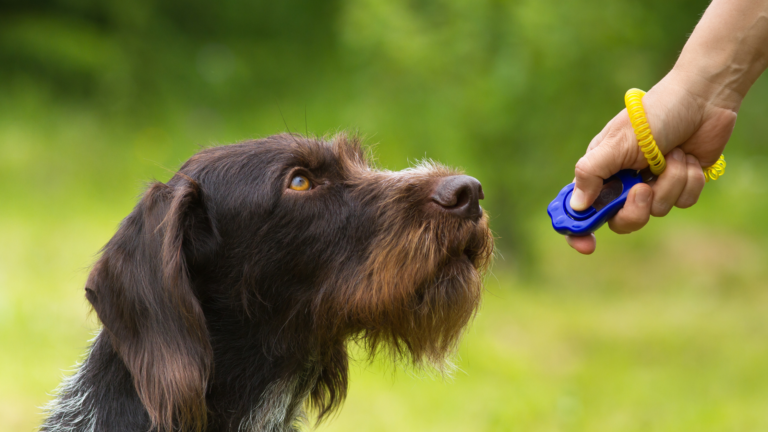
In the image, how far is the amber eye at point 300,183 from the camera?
2668mm

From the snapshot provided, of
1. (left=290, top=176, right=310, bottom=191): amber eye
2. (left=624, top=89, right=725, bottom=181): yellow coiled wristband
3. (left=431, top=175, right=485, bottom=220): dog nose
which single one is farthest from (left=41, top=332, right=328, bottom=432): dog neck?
(left=624, top=89, right=725, bottom=181): yellow coiled wristband

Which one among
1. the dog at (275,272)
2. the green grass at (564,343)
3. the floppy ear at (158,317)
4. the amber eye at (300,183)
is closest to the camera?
the floppy ear at (158,317)

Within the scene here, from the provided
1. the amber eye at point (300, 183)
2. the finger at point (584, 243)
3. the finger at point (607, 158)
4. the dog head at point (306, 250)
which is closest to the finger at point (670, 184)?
the finger at point (607, 158)

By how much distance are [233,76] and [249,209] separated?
11.2 meters

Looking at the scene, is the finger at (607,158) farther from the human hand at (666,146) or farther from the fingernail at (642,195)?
the fingernail at (642,195)

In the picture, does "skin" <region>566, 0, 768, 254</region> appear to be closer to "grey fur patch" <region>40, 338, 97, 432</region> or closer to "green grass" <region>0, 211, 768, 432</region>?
"green grass" <region>0, 211, 768, 432</region>

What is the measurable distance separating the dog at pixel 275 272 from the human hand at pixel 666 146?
41cm

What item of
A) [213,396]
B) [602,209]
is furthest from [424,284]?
[213,396]

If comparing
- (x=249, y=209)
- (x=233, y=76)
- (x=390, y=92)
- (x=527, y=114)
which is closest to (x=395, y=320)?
(x=249, y=209)

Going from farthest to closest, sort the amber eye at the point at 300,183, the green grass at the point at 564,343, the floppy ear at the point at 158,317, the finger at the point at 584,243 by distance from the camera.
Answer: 1. the green grass at the point at 564,343
2. the amber eye at the point at 300,183
3. the finger at the point at 584,243
4. the floppy ear at the point at 158,317

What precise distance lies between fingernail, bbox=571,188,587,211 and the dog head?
314 millimetres

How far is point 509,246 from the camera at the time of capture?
844cm

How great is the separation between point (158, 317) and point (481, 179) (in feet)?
20.4

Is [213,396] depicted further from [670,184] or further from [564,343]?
[564,343]
